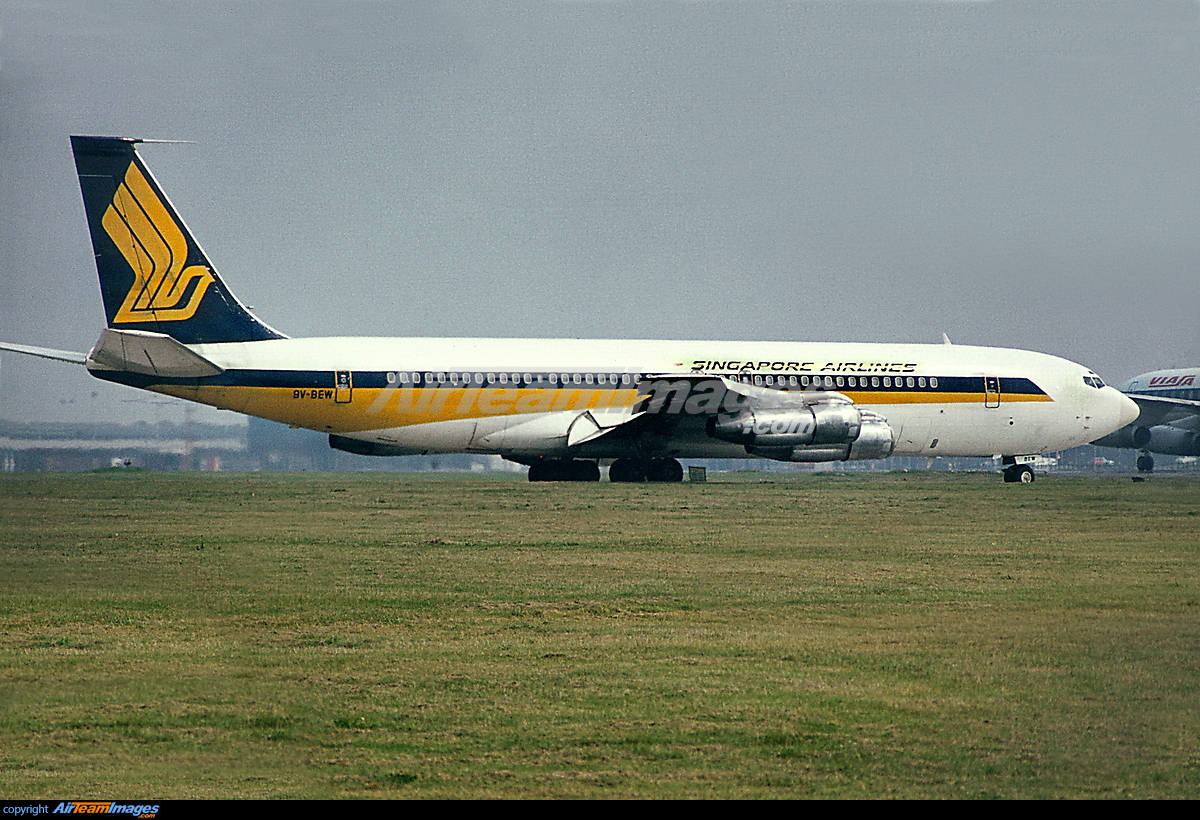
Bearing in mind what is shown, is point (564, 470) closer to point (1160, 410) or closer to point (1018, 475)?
point (1018, 475)

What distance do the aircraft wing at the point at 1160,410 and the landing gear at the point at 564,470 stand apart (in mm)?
18261

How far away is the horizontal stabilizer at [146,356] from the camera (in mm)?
35156

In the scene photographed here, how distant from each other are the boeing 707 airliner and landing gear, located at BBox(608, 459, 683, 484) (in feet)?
0.15

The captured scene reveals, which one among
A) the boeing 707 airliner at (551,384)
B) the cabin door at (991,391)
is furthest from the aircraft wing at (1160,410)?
the cabin door at (991,391)

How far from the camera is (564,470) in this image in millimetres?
43938

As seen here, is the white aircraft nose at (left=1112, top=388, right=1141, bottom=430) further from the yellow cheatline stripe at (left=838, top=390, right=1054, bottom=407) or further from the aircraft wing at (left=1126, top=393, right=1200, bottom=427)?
the yellow cheatline stripe at (left=838, top=390, right=1054, bottom=407)

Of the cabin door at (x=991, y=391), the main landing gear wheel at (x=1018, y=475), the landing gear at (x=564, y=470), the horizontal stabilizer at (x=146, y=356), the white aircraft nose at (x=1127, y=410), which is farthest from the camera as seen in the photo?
the white aircraft nose at (x=1127, y=410)

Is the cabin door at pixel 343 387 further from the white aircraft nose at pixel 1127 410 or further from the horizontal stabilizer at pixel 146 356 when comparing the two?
the white aircraft nose at pixel 1127 410

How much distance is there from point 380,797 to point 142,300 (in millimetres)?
32506

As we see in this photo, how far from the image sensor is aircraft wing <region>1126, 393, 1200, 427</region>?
3809 centimetres

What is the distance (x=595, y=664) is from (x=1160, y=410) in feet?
139

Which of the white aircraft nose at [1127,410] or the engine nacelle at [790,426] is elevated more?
the white aircraft nose at [1127,410]

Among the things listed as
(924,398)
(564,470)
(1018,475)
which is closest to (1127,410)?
(1018,475)
